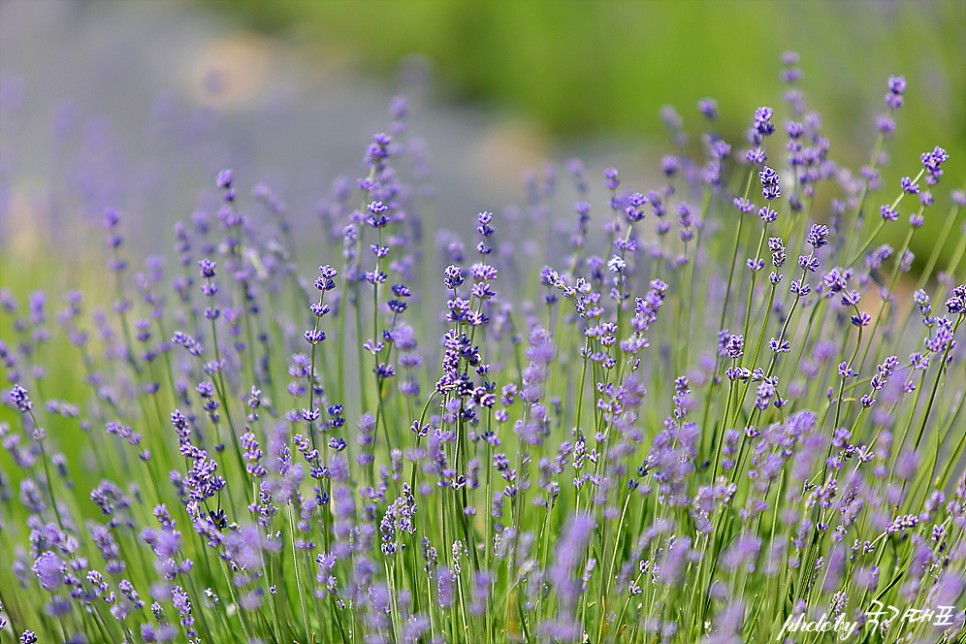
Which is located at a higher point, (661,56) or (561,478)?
(661,56)

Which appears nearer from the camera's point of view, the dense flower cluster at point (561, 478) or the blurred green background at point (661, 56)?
the dense flower cluster at point (561, 478)

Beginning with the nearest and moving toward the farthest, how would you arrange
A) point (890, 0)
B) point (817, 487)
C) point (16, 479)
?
point (817, 487)
point (16, 479)
point (890, 0)

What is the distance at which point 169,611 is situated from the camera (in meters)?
2.28

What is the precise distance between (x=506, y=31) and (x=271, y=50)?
2627mm

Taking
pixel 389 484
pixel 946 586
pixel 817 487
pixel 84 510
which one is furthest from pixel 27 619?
pixel 946 586

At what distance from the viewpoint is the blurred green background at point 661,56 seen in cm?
508

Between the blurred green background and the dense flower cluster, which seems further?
the blurred green background

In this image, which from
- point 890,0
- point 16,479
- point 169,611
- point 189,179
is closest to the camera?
point 169,611

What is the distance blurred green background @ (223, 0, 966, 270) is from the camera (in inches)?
200

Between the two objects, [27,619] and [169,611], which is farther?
[27,619]

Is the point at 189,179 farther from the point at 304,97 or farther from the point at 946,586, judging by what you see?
the point at 946,586

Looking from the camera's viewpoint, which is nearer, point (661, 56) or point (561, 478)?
point (561, 478)

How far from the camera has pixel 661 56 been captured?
7527mm

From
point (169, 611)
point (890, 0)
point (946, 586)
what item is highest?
point (890, 0)
